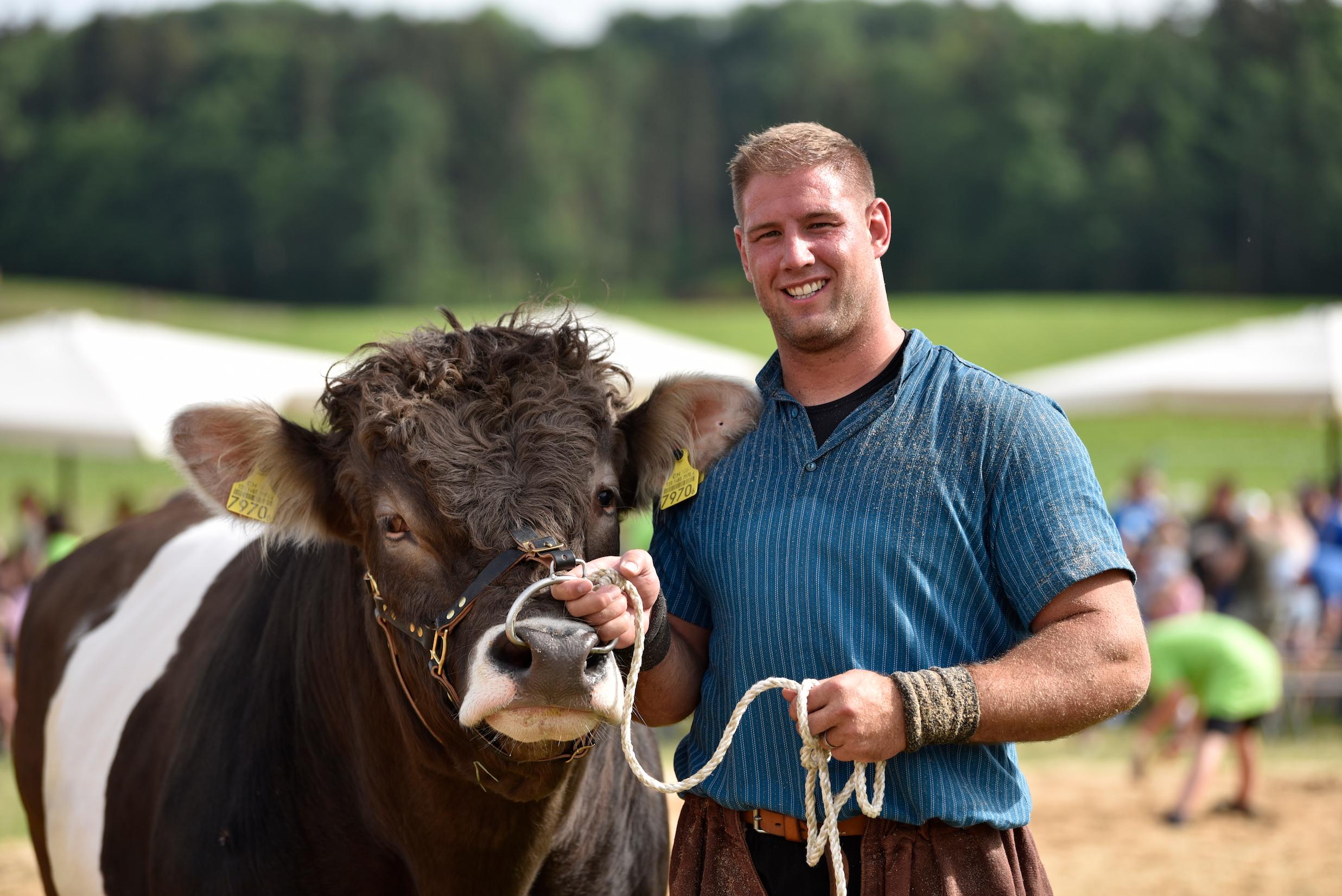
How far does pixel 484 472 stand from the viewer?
257cm

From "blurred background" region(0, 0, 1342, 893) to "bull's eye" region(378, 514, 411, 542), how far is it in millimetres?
20650

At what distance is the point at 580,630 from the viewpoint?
2301 mm

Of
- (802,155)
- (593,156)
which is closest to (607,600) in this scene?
(802,155)

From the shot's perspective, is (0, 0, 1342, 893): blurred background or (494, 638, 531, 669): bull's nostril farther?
(0, 0, 1342, 893): blurred background

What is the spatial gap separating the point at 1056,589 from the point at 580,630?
860 mm

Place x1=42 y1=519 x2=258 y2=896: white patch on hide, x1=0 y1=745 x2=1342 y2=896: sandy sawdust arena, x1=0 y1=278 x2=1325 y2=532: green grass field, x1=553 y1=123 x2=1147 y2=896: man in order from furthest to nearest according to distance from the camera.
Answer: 1. x1=0 y1=278 x2=1325 y2=532: green grass field
2. x1=0 y1=745 x2=1342 y2=896: sandy sawdust arena
3. x1=42 y1=519 x2=258 y2=896: white patch on hide
4. x1=553 y1=123 x2=1147 y2=896: man

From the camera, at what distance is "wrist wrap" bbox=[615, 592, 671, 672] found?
2.58m

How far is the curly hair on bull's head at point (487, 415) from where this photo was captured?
2.55 m

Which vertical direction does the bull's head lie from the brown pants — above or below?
above

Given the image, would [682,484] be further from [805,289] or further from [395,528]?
[395,528]

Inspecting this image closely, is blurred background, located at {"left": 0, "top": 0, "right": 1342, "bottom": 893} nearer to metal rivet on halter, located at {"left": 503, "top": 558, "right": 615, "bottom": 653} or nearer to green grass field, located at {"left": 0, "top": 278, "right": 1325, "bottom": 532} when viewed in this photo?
green grass field, located at {"left": 0, "top": 278, "right": 1325, "bottom": 532}

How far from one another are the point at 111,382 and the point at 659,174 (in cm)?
8232

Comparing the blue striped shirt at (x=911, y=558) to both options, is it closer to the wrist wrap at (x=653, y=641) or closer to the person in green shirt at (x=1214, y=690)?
the wrist wrap at (x=653, y=641)

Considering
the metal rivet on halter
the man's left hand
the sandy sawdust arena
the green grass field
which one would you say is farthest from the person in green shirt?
the metal rivet on halter
